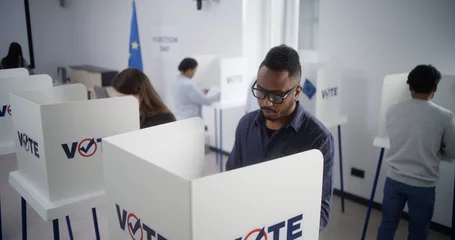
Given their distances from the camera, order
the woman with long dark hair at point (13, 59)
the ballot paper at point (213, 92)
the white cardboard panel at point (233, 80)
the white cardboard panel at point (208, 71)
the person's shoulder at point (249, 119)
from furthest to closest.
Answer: the woman with long dark hair at point (13, 59) → the white cardboard panel at point (208, 71) → the ballot paper at point (213, 92) → the white cardboard panel at point (233, 80) → the person's shoulder at point (249, 119)

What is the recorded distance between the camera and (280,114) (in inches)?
49.7

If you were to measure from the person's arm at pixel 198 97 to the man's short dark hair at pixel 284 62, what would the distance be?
8.10 ft

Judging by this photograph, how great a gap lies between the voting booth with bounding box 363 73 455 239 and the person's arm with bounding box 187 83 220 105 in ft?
5.62

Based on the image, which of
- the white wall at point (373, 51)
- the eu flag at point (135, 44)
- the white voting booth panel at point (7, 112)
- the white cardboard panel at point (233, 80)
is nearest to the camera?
the white voting booth panel at point (7, 112)

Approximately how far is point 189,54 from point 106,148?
3691 mm

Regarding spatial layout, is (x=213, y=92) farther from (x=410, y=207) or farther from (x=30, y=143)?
(x=30, y=143)

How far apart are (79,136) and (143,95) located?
0.61 metres

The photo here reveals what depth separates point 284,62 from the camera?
48.2 inches

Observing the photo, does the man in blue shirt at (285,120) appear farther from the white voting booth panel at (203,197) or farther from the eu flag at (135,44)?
the eu flag at (135,44)

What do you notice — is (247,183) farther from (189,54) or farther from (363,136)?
(189,54)

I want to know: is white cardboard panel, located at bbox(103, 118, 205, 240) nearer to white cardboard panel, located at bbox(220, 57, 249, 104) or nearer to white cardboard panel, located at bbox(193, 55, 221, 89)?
white cardboard panel, located at bbox(220, 57, 249, 104)

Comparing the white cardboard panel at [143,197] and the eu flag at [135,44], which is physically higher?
the eu flag at [135,44]

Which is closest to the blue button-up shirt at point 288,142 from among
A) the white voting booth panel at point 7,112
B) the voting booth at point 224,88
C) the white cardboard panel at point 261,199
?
the white cardboard panel at point 261,199

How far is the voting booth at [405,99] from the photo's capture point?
238 cm
